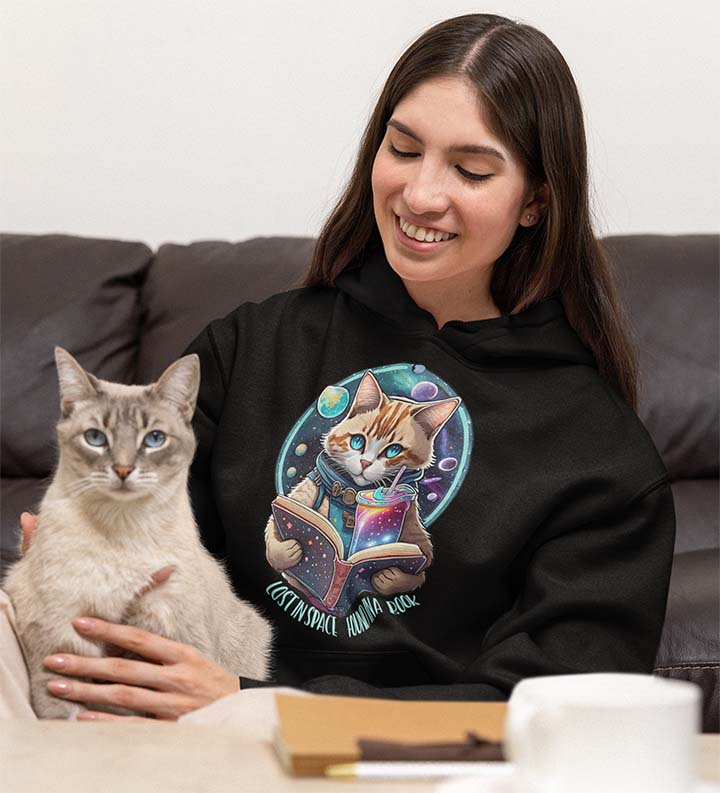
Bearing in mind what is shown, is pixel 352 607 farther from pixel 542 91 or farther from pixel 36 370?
pixel 36 370

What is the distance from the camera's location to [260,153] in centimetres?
279

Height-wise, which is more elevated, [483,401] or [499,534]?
[483,401]

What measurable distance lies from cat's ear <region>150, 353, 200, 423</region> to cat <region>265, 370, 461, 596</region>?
0.70 feet

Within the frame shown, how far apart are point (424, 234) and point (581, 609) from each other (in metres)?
0.52

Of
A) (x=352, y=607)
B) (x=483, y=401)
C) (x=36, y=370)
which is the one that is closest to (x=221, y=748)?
(x=352, y=607)

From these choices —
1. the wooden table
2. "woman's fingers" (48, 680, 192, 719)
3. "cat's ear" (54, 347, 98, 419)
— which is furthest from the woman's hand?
the wooden table

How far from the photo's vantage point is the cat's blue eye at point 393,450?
58.6 inches

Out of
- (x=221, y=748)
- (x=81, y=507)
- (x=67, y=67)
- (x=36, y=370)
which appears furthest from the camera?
(x=67, y=67)

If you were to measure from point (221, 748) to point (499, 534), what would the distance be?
676 millimetres

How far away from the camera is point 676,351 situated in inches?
96.4

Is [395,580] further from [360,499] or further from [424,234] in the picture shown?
[424,234]

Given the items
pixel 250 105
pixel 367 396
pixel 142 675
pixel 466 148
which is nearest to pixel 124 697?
pixel 142 675

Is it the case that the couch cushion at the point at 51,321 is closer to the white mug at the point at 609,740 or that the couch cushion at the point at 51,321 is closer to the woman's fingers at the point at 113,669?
the woman's fingers at the point at 113,669

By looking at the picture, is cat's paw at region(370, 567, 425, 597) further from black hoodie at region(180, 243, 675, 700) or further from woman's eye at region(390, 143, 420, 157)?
woman's eye at region(390, 143, 420, 157)
